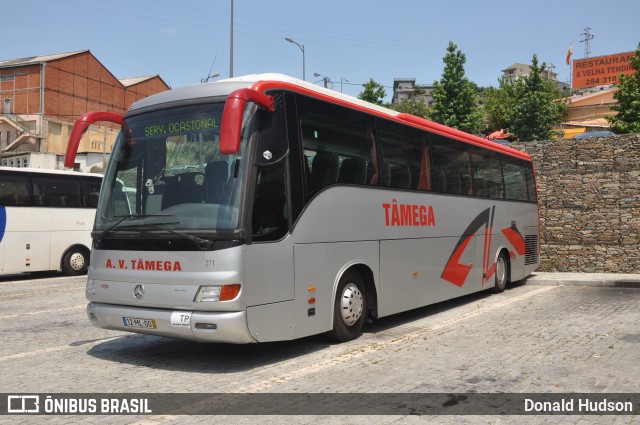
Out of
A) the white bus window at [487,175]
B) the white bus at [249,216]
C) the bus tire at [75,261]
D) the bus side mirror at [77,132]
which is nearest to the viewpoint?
the white bus at [249,216]

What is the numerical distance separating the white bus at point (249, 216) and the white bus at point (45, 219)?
36.3 ft

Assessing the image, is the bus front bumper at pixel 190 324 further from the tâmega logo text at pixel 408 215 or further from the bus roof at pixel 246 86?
the tâmega logo text at pixel 408 215

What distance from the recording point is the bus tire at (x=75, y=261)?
61.6 feet

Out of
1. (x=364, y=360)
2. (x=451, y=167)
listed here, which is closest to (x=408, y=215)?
(x=451, y=167)

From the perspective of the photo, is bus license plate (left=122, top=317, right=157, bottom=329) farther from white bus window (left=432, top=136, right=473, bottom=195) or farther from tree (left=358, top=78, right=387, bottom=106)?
tree (left=358, top=78, right=387, bottom=106)

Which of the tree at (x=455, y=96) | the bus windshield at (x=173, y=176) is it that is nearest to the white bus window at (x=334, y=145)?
the bus windshield at (x=173, y=176)

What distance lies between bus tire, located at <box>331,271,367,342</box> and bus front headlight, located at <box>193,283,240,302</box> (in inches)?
76.6

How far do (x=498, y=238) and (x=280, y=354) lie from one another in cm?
759

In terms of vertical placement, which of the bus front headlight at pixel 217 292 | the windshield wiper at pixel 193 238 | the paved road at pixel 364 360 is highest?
the windshield wiper at pixel 193 238

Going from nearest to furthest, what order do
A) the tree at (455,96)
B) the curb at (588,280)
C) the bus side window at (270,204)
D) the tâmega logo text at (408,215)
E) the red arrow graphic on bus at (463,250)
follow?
1. the bus side window at (270,204)
2. the tâmega logo text at (408,215)
3. the red arrow graphic on bus at (463,250)
4. the curb at (588,280)
5. the tree at (455,96)

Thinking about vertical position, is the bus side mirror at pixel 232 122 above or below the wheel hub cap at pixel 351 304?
above

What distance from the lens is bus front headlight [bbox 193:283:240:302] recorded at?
6453 millimetres

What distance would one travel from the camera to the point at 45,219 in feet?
59.4

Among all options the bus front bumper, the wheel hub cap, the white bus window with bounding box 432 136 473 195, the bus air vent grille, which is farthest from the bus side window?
the bus air vent grille
